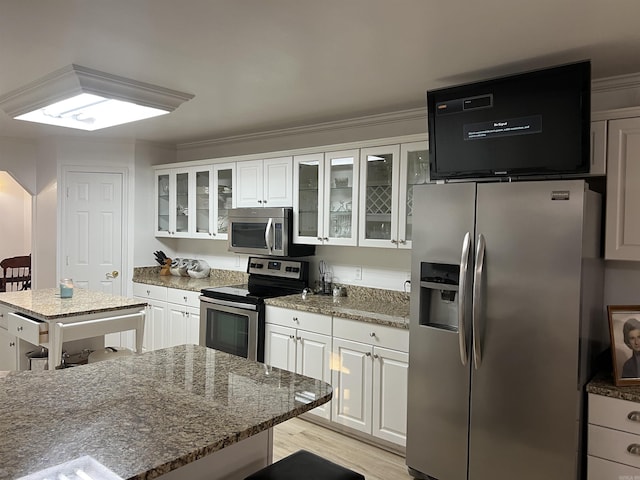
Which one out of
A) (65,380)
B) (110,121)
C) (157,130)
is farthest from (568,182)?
(157,130)

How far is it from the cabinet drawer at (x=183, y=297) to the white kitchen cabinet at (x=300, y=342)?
1013 mm

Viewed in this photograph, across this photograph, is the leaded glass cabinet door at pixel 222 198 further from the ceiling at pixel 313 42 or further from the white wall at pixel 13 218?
the white wall at pixel 13 218

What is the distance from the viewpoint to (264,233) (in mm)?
4219

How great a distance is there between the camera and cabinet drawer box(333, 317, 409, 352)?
3068 mm

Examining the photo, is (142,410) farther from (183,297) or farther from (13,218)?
(13,218)

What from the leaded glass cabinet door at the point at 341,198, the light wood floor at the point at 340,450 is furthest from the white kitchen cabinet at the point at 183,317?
the leaded glass cabinet door at the point at 341,198

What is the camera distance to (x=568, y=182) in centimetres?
228

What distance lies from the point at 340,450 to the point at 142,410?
2.01m

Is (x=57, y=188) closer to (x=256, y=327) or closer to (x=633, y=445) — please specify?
(x=256, y=327)

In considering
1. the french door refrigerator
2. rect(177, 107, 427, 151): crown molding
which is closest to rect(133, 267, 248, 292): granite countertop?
rect(177, 107, 427, 151): crown molding

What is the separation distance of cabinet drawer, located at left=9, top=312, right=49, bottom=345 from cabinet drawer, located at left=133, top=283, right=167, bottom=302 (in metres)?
1.53

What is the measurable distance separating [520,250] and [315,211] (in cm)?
188

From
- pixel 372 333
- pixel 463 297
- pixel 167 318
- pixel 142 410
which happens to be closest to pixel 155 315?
pixel 167 318

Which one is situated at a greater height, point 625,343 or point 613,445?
point 625,343
